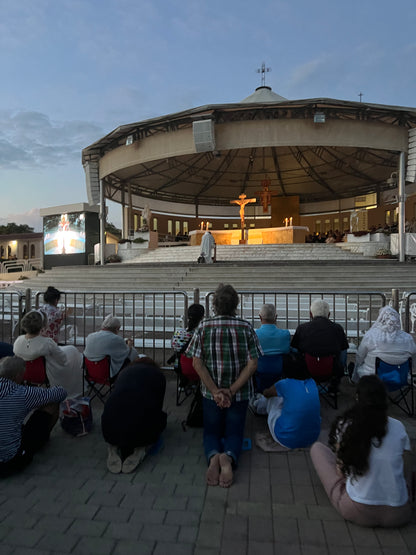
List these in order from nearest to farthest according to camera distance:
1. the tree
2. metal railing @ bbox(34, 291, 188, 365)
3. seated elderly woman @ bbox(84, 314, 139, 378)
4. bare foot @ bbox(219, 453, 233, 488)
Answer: bare foot @ bbox(219, 453, 233, 488) < seated elderly woman @ bbox(84, 314, 139, 378) < metal railing @ bbox(34, 291, 188, 365) < the tree

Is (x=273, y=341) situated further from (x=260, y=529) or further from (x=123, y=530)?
(x=123, y=530)

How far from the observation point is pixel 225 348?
313 cm

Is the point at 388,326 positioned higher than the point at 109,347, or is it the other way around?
the point at 388,326

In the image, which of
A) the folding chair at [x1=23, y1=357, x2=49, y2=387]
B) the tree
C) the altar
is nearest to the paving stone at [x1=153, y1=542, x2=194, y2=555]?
the folding chair at [x1=23, y1=357, x2=49, y2=387]

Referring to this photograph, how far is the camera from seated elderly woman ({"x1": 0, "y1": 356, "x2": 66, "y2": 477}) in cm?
281

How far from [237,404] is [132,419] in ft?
2.99

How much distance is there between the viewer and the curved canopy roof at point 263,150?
1493 cm

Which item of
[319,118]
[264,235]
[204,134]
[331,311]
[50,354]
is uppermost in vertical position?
[319,118]

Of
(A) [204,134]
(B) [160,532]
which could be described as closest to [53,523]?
(B) [160,532]

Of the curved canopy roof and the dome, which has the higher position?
the dome

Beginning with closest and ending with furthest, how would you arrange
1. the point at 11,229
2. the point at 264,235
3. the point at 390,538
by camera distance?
the point at 390,538
the point at 264,235
the point at 11,229

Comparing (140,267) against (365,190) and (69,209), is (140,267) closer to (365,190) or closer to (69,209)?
(69,209)

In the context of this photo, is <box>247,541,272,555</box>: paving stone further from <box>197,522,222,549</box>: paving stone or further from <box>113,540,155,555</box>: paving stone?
<box>113,540,155,555</box>: paving stone

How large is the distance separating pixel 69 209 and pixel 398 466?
2521 centimetres
